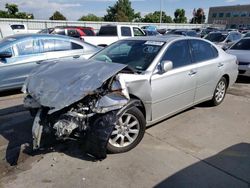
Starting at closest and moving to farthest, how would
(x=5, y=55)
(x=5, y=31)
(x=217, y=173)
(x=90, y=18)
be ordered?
(x=217, y=173), (x=5, y=55), (x=5, y=31), (x=90, y=18)

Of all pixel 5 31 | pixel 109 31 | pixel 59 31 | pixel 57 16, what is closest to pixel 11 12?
pixel 57 16

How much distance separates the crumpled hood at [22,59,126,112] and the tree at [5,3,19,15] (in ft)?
181

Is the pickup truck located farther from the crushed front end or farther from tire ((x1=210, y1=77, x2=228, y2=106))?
the crushed front end

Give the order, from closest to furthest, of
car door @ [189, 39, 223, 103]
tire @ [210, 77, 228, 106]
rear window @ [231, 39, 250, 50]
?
car door @ [189, 39, 223, 103] < tire @ [210, 77, 228, 106] < rear window @ [231, 39, 250, 50]

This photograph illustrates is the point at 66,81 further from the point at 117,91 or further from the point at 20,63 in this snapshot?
the point at 20,63

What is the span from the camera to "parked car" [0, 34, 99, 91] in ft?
19.5

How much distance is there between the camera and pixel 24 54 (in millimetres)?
6203

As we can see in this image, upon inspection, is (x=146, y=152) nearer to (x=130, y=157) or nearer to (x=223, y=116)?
(x=130, y=157)

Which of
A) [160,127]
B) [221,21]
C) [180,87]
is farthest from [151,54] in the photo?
[221,21]

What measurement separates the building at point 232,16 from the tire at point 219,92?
72.8 m

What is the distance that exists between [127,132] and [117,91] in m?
0.65

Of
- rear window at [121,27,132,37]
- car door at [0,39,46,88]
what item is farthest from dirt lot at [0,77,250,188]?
rear window at [121,27,132,37]

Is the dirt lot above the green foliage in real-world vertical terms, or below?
below

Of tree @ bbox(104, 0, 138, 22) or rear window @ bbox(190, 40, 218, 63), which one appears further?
tree @ bbox(104, 0, 138, 22)
